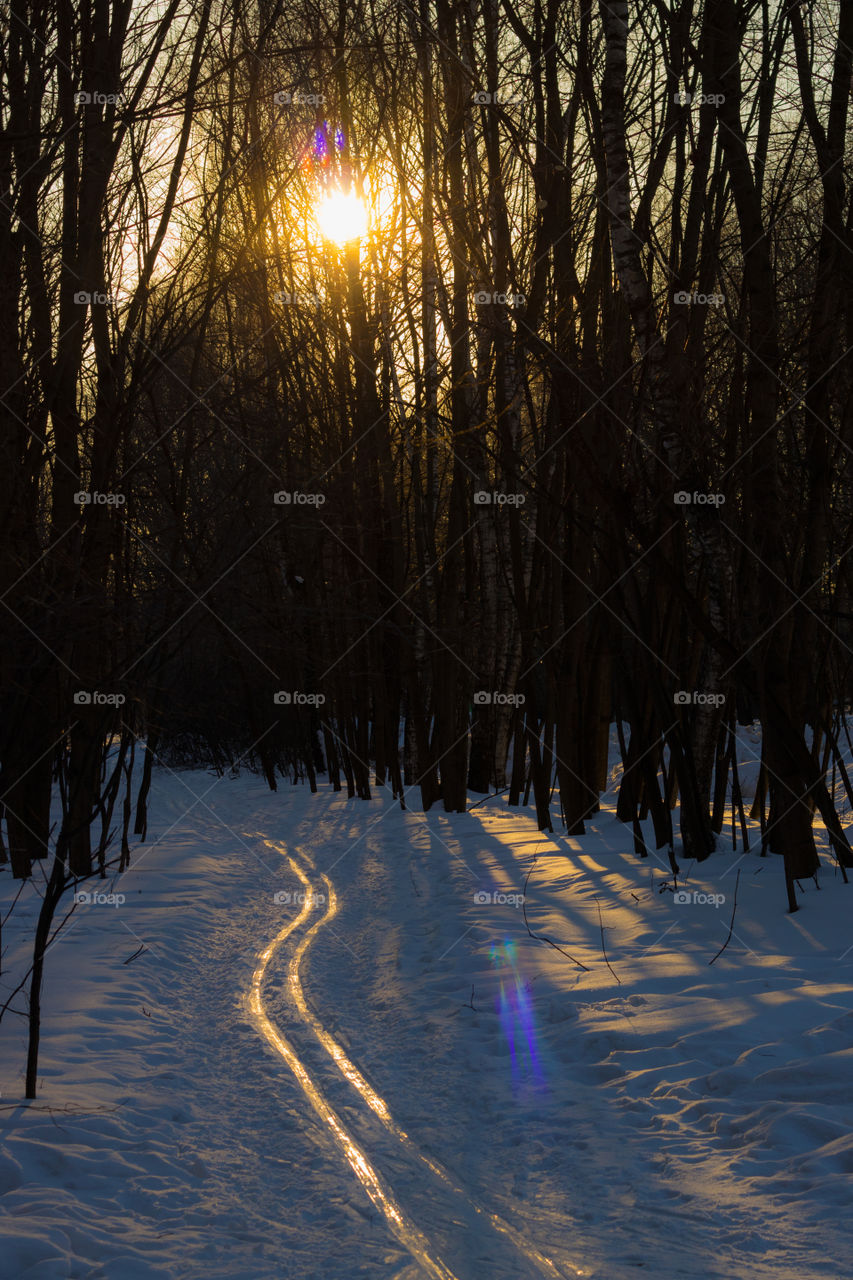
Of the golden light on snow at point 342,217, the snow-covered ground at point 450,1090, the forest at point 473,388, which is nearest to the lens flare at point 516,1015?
the snow-covered ground at point 450,1090

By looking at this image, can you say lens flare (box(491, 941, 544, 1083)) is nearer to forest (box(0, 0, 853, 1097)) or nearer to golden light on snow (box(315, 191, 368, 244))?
forest (box(0, 0, 853, 1097))

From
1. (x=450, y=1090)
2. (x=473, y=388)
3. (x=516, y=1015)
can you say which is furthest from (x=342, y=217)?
(x=450, y=1090)

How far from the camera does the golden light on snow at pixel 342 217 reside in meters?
18.7

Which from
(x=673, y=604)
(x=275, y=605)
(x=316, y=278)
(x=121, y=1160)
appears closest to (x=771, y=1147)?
(x=121, y=1160)

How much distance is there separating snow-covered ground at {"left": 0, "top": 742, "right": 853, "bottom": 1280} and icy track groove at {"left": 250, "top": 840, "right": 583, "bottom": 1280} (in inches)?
0.7

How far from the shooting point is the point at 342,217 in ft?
62.8

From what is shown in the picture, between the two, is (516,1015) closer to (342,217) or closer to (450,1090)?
(450,1090)

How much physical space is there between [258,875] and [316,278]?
40.3 ft

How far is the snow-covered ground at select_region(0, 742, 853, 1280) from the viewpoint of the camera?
4.08m

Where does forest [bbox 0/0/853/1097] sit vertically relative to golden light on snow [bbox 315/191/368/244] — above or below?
below

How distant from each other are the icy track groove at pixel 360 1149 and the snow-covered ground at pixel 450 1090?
19 mm

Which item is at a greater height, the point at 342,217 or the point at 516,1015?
the point at 342,217

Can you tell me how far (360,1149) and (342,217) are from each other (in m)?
17.5

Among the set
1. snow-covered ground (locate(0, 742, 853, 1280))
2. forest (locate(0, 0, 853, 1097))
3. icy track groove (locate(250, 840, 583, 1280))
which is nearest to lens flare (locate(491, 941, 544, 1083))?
snow-covered ground (locate(0, 742, 853, 1280))
